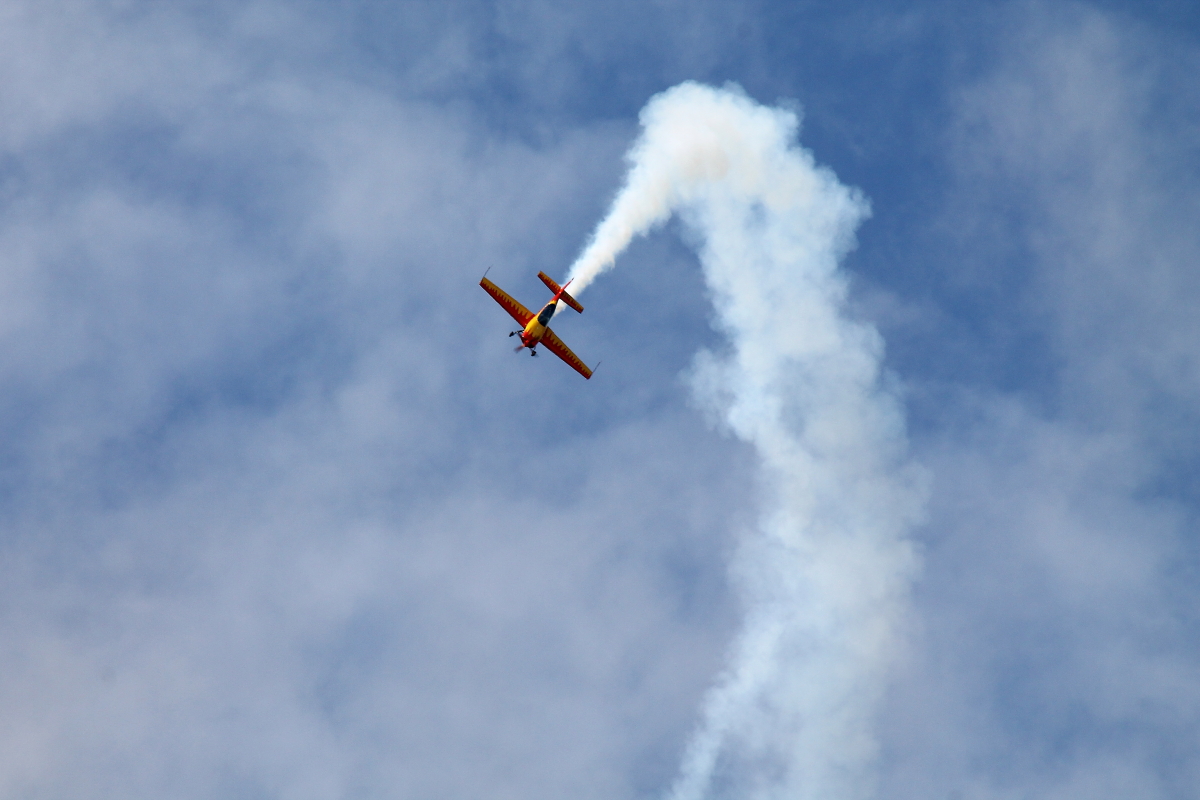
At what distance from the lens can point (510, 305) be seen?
102 meters

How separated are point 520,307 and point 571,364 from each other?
7.34 metres

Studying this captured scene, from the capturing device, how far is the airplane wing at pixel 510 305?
101 metres

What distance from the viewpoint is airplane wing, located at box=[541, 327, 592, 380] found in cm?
10150

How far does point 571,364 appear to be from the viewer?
105m

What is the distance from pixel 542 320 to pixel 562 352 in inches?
244

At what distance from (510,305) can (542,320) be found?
178 inches

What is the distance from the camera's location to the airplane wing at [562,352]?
333 feet

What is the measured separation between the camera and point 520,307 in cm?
10194

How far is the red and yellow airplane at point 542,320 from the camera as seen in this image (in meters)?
95.3

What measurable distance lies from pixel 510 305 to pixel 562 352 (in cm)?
639

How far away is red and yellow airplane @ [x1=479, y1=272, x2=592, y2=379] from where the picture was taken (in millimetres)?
95312

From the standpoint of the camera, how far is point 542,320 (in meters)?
98.7

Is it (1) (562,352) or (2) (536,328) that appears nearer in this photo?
(2) (536,328)

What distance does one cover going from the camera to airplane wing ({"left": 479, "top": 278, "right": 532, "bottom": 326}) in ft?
333
